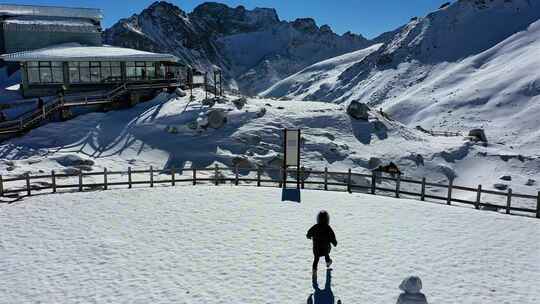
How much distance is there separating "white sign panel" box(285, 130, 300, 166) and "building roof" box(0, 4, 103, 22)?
4464cm

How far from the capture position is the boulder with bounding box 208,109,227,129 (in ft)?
121

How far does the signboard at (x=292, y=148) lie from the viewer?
71.1ft

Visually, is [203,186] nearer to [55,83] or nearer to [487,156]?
[55,83]

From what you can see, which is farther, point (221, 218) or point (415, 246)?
point (221, 218)

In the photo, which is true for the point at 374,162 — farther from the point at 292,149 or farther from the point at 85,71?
the point at 85,71

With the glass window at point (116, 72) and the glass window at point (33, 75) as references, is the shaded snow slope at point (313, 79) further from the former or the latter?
the glass window at point (33, 75)

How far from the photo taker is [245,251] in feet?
44.0

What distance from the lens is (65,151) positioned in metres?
31.1

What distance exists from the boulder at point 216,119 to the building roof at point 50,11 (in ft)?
98.2

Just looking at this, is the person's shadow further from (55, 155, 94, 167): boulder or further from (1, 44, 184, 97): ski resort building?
(1, 44, 184, 97): ski resort building

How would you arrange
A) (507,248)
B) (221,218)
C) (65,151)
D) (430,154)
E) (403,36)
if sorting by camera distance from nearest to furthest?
(507,248) → (221,218) → (65,151) → (430,154) → (403,36)

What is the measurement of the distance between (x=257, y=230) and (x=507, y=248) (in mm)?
8328

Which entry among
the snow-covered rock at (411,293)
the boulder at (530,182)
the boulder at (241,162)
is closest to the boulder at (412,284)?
the snow-covered rock at (411,293)

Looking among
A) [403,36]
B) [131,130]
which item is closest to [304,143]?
[131,130]
